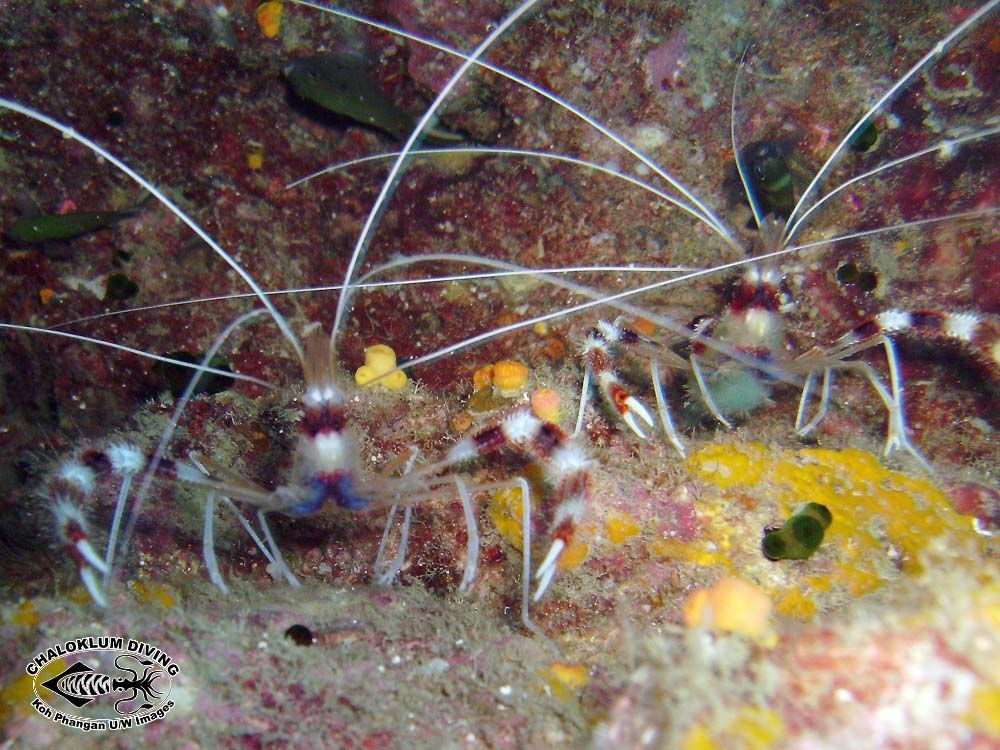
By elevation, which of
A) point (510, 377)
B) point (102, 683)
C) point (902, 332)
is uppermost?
point (510, 377)

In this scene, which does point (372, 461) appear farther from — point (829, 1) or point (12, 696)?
point (829, 1)

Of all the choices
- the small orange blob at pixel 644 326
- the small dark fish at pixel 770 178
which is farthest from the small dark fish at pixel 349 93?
the small dark fish at pixel 770 178

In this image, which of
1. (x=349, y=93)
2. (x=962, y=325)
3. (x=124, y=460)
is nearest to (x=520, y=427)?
(x=124, y=460)

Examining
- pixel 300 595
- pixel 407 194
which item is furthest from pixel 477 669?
pixel 407 194

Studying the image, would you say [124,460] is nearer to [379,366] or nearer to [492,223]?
[379,366]

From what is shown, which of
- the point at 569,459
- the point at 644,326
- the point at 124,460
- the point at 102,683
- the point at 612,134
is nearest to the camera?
the point at 102,683

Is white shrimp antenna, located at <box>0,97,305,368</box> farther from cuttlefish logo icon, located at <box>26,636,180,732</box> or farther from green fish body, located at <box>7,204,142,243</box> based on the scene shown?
cuttlefish logo icon, located at <box>26,636,180,732</box>

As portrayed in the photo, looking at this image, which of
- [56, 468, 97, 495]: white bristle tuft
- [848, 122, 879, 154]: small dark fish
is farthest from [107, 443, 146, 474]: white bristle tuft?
[848, 122, 879, 154]: small dark fish

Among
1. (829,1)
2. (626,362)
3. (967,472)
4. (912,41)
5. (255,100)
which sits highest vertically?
(255,100)
